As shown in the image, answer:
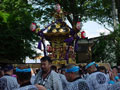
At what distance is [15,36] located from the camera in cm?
1598

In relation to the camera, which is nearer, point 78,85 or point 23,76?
point 23,76

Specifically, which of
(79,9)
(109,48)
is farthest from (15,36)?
(79,9)

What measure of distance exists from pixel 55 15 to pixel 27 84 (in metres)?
13.6

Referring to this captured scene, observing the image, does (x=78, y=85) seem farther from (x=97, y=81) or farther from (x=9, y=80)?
(x=9, y=80)

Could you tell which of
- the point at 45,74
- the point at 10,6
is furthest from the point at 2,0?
the point at 45,74

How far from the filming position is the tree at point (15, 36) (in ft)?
48.6

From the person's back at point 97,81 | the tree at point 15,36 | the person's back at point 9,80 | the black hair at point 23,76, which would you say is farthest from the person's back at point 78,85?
the tree at point 15,36

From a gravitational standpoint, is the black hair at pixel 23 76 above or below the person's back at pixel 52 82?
above

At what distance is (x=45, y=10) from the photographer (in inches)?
982

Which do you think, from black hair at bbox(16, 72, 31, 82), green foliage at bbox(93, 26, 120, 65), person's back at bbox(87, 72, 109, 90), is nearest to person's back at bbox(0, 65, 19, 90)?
black hair at bbox(16, 72, 31, 82)

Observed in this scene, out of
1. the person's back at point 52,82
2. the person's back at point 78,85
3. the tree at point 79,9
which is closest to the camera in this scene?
the person's back at point 78,85

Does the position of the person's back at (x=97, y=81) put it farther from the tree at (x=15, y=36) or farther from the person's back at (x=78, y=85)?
the tree at (x=15, y=36)

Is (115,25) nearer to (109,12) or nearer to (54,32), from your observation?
(54,32)

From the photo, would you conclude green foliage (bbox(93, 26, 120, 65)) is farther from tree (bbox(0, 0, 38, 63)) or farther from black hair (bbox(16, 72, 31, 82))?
black hair (bbox(16, 72, 31, 82))
